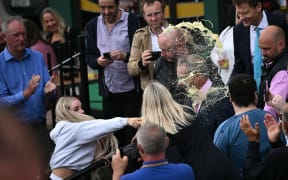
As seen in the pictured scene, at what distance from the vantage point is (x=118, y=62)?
22.9 ft

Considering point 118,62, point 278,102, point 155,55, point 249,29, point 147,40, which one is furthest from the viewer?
point 118,62

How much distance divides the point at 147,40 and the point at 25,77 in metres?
1.22

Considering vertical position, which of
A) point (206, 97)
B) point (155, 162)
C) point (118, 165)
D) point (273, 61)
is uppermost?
point (273, 61)

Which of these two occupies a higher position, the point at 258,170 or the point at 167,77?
the point at 167,77

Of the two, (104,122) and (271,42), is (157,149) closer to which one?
(104,122)


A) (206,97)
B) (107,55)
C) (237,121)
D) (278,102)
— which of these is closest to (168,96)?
(237,121)

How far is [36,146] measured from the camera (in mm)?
1578

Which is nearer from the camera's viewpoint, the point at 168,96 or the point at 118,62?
→ the point at 168,96

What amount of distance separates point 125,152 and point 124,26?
94.9 inches

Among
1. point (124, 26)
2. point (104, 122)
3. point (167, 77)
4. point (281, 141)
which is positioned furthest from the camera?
point (124, 26)

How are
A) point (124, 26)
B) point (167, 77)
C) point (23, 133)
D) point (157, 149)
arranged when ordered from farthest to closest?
point (124, 26) → point (167, 77) → point (157, 149) → point (23, 133)

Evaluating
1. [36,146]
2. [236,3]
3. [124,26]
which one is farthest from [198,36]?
[36,146]

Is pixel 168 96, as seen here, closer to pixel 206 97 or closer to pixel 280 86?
pixel 206 97

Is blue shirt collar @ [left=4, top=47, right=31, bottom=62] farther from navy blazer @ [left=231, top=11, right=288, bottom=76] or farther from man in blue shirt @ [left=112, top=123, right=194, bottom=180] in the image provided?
man in blue shirt @ [left=112, top=123, right=194, bottom=180]
